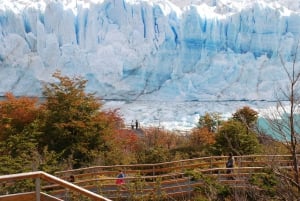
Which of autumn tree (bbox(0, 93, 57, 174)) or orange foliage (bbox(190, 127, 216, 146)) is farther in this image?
orange foliage (bbox(190, 127, 216, 146))

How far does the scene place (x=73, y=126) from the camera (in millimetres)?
13945

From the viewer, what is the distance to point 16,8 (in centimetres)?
3900

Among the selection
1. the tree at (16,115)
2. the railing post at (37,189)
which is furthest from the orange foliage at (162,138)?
the railing post at (37,189)

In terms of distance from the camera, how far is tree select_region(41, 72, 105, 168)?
13875 mm

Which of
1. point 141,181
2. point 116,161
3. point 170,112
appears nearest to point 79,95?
point 116,161

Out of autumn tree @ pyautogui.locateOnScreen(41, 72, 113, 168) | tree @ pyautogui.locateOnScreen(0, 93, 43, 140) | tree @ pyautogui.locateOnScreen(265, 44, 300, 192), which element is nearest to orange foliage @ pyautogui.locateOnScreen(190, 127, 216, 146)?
autumn tree @ pyautogui.locateOnScreen(41, 72, 113, 168)

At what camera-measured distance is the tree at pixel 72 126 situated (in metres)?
13.9

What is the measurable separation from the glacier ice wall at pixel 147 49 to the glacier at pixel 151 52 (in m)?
0.08

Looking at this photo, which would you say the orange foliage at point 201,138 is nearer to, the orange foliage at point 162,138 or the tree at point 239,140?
the orange foliage at point 162,138

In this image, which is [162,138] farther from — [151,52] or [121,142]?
[151,52]

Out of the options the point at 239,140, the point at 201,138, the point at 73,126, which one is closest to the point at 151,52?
the point at 201,138

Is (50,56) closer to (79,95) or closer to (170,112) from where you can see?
(170,112)

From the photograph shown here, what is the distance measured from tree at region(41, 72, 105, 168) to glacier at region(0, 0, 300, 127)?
71.2 ft

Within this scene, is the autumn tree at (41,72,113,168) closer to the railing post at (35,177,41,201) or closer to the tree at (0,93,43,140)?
the tree at (0,93,43,140)
